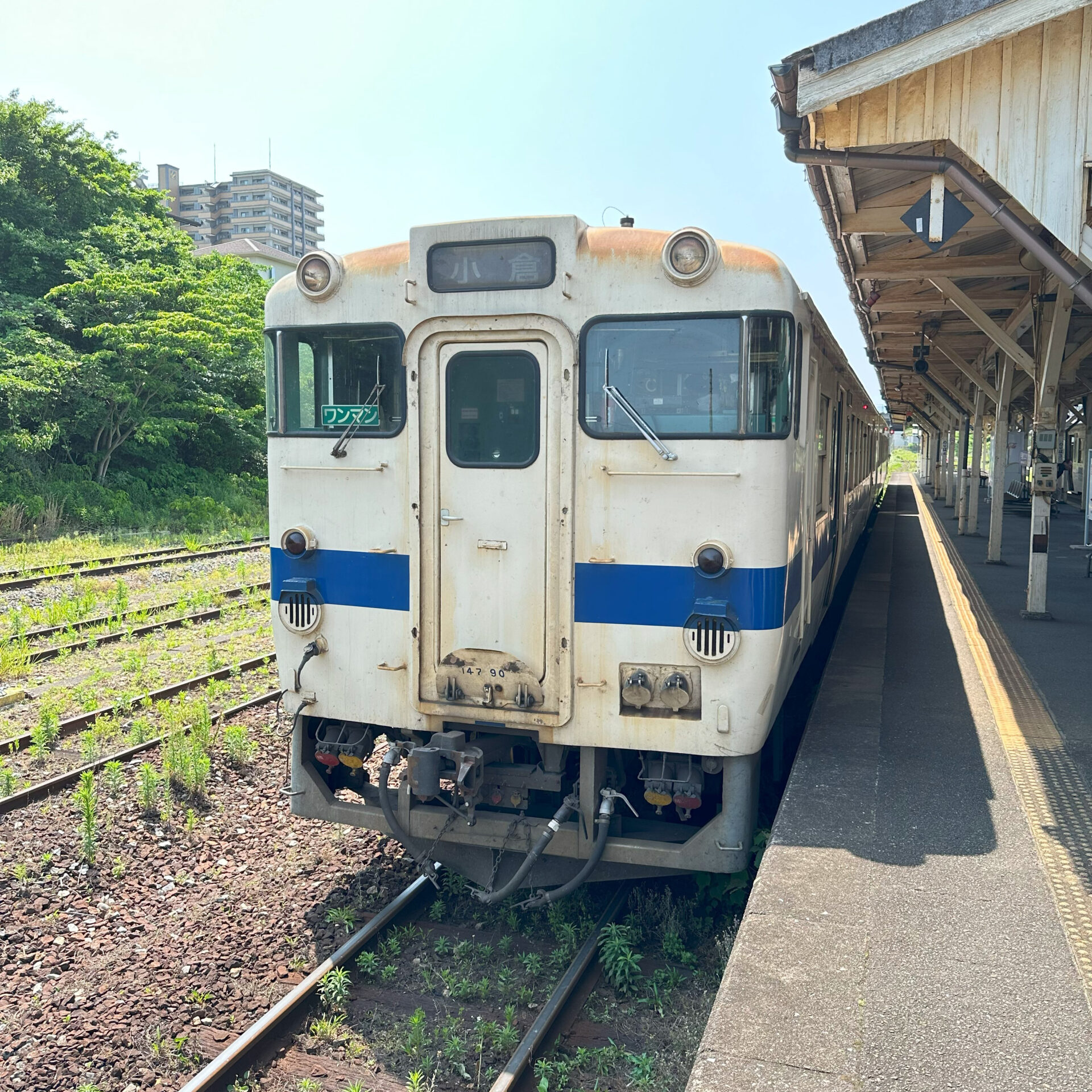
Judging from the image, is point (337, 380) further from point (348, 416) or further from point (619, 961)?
point (619, 961)

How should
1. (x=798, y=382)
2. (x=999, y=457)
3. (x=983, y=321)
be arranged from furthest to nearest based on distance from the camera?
(x=999, y=457)
(x=983, y=321)
(x=798, y=382)

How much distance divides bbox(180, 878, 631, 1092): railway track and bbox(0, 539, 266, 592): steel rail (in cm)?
1031

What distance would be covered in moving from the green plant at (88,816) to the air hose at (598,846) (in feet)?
8.84

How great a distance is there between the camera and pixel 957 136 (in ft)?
20.5

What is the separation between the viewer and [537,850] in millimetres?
4688

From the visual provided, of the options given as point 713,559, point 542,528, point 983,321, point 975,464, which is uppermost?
point 983,321

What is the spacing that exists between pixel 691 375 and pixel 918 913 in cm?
237

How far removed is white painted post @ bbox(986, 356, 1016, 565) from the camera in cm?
1405

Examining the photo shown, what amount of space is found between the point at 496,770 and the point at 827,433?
377cm

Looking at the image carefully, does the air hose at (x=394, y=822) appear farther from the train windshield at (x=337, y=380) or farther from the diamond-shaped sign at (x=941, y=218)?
the diamond-shaped sign at (x=941, y=218)

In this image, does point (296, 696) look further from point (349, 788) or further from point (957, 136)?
point (957, 136)

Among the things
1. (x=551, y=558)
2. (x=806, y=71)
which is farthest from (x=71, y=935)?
(x=806, y=71)

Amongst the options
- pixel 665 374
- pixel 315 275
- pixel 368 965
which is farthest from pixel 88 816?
pixel 665 374

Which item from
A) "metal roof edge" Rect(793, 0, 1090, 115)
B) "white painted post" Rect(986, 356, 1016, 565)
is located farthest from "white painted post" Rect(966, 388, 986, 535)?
"metal roof edge" Rect(793, 0, 1090, 115)
